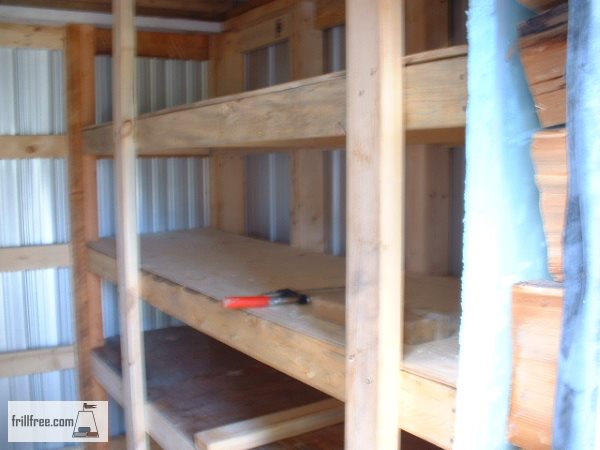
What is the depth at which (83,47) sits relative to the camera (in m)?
3.29

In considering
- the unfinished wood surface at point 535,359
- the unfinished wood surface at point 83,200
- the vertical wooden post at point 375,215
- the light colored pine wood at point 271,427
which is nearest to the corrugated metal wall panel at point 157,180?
the unfinished wood surface at point 83,200

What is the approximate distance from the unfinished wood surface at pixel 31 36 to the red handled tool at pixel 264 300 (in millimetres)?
2197

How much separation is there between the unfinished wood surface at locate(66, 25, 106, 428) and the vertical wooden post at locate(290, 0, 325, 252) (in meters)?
1.11

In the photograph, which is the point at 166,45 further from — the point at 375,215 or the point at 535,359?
the point at 535,359

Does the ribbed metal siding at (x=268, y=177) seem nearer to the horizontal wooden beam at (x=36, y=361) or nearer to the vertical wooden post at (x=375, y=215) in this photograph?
the horizontal wooden beam at (x=36, y=361)

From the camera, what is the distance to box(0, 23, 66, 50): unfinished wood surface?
3236 millimetres

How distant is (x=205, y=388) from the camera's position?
2.55 meters

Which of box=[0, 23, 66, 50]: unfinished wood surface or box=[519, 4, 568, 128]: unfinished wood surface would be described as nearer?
box=[519, 4, 568, 128]: unfinished wood surface

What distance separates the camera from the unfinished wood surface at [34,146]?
330 centimetres

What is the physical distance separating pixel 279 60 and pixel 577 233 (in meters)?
2.54

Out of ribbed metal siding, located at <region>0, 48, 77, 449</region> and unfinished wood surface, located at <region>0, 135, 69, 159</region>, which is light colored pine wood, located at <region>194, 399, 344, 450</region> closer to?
ribbed metal siding, located at <region>0, 48, 77, 449</region>

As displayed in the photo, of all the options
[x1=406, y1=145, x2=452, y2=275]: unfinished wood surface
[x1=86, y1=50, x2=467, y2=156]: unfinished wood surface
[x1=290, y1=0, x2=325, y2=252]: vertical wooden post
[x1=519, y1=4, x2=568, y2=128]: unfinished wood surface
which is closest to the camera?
[x1=519, y1=4, x2=568, y2=128]: unfinished wood surface

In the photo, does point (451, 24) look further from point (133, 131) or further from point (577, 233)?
point (577, 233)

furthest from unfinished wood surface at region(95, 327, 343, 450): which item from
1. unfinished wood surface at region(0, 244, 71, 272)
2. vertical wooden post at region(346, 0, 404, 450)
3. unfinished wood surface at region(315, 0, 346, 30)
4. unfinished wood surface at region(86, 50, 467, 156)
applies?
unfinished wood surface at region(315, 0, 346, 30)
